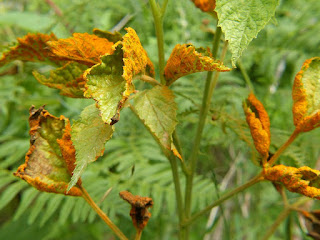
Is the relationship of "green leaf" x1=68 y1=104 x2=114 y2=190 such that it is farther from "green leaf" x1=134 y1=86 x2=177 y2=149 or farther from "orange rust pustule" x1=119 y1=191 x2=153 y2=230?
"orange rust pustule" x1=119 y1=191 x2=153 y2=230

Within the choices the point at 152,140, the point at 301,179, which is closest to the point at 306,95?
the point at 301,179

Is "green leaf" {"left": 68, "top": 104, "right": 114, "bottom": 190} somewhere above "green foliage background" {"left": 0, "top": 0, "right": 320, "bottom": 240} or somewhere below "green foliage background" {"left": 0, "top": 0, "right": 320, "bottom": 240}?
below

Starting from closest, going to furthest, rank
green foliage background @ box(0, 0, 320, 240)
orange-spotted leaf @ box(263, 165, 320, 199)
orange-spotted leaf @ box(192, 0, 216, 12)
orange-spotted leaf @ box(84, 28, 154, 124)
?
A: orange-spotted leaf @ box(84, 28, 154, 124) → orange-spotted leaf @ box(263, 165, 320, 199) → orange-spotted leaf @ box(192, 0, 216, 12) → green foliage background @ box(0, 0, 320, 240)

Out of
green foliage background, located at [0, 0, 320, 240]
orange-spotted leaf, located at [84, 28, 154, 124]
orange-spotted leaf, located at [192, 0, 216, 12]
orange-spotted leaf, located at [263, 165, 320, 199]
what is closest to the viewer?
orange-spotted leaf, located at [84, 28, 154, 124]

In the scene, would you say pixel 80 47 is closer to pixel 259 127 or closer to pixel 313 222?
pixel 259 127

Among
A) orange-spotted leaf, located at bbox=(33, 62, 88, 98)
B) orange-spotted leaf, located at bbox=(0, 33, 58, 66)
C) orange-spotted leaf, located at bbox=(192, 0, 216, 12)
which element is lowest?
orange-spotted leaf, located at bbox=(33, 62, 88, 98)

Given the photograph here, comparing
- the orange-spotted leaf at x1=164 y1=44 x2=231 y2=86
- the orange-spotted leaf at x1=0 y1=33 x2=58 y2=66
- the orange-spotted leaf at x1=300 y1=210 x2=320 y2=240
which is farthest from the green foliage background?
the orange-spotted leaf at x1=0 y1=33 x2=58 y2=66

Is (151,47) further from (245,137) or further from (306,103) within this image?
(306,103)
